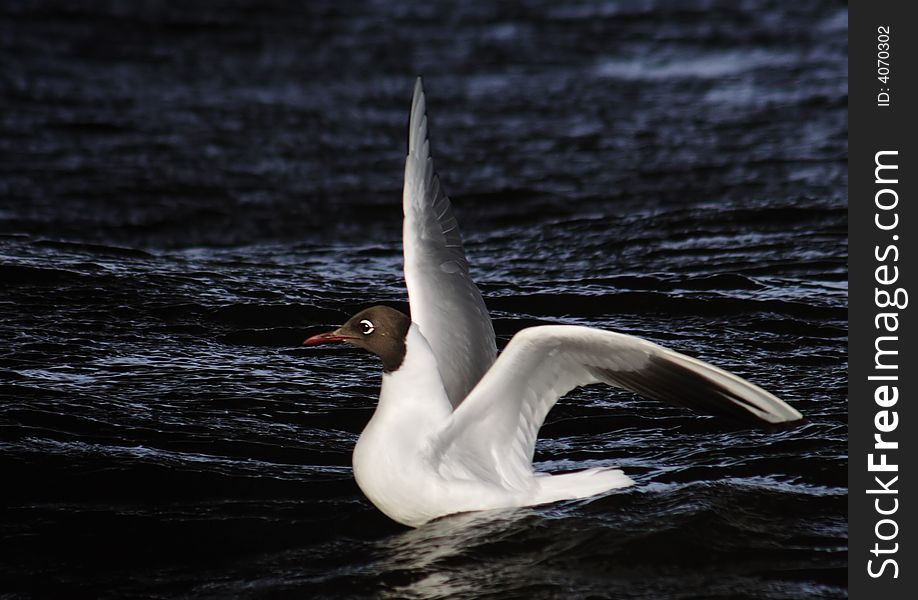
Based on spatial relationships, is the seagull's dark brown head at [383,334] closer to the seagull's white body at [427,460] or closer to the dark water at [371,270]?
the seagull's white body at [427,460]

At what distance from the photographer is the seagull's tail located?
5.64 metres

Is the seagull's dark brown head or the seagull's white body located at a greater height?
the seagull's dark brown head

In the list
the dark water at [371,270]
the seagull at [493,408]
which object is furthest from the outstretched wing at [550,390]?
Result: the dark water at [371,270]

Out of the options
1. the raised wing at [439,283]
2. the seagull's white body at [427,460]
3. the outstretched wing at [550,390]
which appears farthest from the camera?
the raised wing at [439,283]

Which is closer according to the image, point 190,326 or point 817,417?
point 817,417

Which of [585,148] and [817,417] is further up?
[585,148]

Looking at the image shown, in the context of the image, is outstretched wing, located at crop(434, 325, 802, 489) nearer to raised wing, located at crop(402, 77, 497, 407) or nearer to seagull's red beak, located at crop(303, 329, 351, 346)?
raised wing, located at crop(402, 77, 497, 407)

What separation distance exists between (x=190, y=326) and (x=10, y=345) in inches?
43.8

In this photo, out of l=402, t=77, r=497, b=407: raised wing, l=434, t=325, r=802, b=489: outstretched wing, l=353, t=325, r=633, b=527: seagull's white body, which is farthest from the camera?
l=402, t=77, r=497, b=407: raised wing

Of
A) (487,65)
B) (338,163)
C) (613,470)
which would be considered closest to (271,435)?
(613,470)

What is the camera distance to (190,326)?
8664 millimetres

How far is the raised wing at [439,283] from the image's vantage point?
6094 millimetres

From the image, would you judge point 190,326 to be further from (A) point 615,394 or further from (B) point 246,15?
(B) point 246,15

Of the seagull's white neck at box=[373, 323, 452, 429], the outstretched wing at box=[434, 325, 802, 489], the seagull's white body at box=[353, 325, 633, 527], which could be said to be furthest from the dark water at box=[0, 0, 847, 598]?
the seagull's white neck at box=[373, 323, 452, 429]
